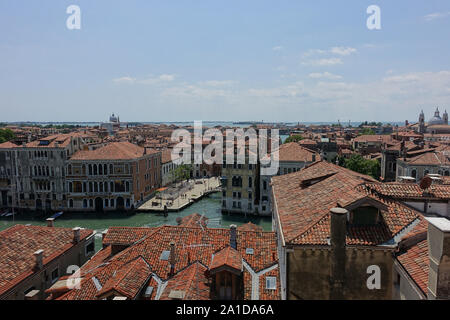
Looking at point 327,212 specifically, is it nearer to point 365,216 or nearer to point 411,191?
point 365,216

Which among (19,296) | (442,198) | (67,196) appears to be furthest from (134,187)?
(442,198)

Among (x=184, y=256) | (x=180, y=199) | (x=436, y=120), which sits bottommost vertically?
(x=180, y=199)

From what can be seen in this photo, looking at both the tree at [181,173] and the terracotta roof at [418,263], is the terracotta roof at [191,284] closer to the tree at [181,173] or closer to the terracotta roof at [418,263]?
the terracotta roof at [418,263]

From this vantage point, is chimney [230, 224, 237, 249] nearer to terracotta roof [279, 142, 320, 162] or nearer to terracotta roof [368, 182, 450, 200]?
terracotta roof [368, 182, 450, 200]

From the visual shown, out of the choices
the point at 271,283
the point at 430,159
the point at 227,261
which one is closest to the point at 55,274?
the point at 227,261

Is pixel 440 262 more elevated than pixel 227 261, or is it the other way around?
pixel 440 262
